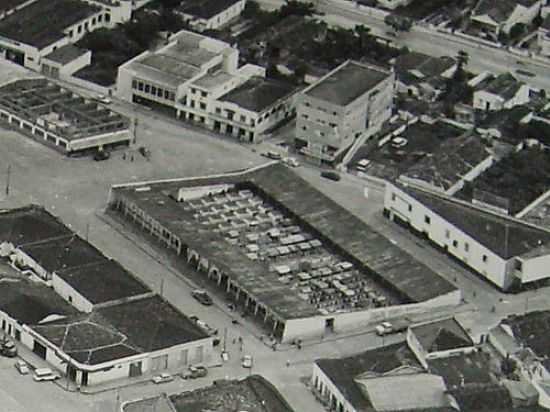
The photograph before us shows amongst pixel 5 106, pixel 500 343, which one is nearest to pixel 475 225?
pixel 500 343

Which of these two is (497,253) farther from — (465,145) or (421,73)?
(421,73)

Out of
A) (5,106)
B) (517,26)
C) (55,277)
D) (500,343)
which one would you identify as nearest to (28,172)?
(5,106)

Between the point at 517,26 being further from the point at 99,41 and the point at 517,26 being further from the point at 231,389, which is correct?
the point at 231,389

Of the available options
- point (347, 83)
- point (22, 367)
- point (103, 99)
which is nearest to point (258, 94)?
point (347, 83)

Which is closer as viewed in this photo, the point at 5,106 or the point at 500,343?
the point at 500,343

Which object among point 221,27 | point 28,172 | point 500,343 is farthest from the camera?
point 221,27

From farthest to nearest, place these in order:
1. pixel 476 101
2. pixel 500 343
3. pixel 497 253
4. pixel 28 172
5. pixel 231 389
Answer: pixel 476 101, pixel 28 172, pixel 497 253, pixel 500 343, pixel 231 389

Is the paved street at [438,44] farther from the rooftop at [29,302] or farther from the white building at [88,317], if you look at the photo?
the rooftop at [29,302]
